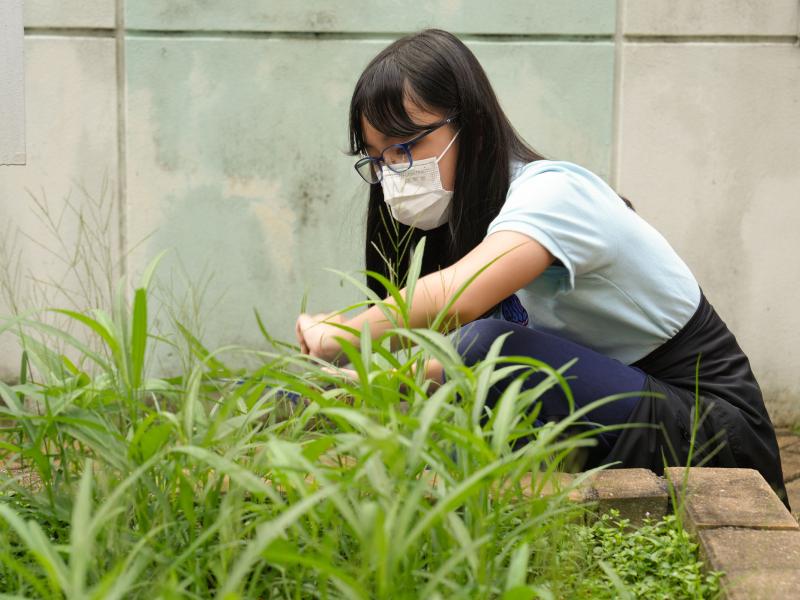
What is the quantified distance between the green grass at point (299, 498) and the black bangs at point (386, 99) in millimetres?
640

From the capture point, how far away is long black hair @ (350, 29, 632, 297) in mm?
2090

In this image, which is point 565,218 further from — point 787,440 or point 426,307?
point 787,440

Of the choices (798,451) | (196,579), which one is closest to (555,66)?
(798,451)

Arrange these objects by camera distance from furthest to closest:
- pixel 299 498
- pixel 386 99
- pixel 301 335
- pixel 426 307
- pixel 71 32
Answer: pixel 71 32
pixel 386 99
pixel 301 335
pixel 426 307
pixel 299 498

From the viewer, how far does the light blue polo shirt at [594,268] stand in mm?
1896

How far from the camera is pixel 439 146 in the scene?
2.13 metres

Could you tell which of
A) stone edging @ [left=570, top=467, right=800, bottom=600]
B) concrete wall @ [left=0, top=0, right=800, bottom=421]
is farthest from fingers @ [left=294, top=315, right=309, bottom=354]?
concrete wall @ [left=0, top=0, right=800, bottom=421]

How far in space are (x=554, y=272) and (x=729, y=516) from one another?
0.64 metres

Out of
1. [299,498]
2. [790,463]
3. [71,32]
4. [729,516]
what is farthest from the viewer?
[71,32]

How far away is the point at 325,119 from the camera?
370cm

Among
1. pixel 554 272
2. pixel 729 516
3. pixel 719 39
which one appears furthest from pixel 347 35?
pixel 729 516

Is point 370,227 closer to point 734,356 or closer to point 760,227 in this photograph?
point 734,356

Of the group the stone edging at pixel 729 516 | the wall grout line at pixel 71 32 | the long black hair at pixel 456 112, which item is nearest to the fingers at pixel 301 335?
the long black hair at pixel 456 112

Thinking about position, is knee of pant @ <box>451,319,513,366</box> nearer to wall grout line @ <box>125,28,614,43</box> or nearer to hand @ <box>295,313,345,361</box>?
hand @ <box>295,313,345,361</box>
